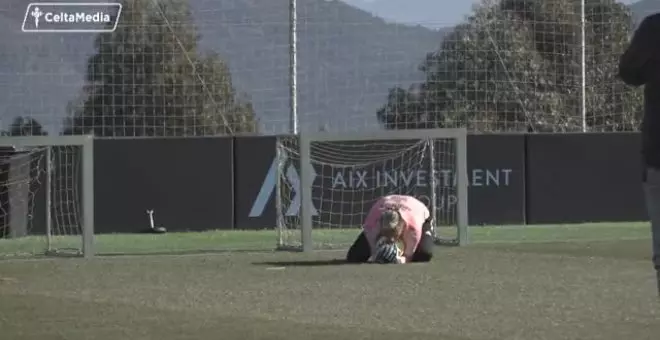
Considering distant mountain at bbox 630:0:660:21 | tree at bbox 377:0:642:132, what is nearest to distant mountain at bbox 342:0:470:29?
tree at bbox 377:0:642:132

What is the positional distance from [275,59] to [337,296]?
1186 cm

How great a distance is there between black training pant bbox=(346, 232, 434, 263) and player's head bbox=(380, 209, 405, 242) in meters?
0.35

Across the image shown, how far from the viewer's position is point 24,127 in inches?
821

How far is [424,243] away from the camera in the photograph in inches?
526

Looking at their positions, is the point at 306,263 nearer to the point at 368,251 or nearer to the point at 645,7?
the point at 368,251

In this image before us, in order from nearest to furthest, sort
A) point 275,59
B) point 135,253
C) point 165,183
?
1. point 135,253
2. point 165,183
3. point 275,59

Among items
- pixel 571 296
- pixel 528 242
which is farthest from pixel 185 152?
pixel 571 296

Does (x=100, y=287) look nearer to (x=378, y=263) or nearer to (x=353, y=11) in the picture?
(x=378, y=263)

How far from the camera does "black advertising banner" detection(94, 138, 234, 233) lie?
19.3m

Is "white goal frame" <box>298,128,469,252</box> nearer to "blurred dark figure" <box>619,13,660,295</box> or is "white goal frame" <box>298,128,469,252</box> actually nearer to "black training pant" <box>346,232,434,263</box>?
"black training pant" <box>346,232,434,263</box>

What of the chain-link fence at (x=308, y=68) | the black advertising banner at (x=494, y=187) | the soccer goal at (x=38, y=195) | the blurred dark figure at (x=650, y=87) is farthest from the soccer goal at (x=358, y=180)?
the blurred dark figure at (x=650, y=87)

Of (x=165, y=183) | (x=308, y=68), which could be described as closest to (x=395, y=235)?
(x=165, y=183)

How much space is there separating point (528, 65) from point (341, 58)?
3318mm

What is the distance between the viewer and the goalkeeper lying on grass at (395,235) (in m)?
13.0
